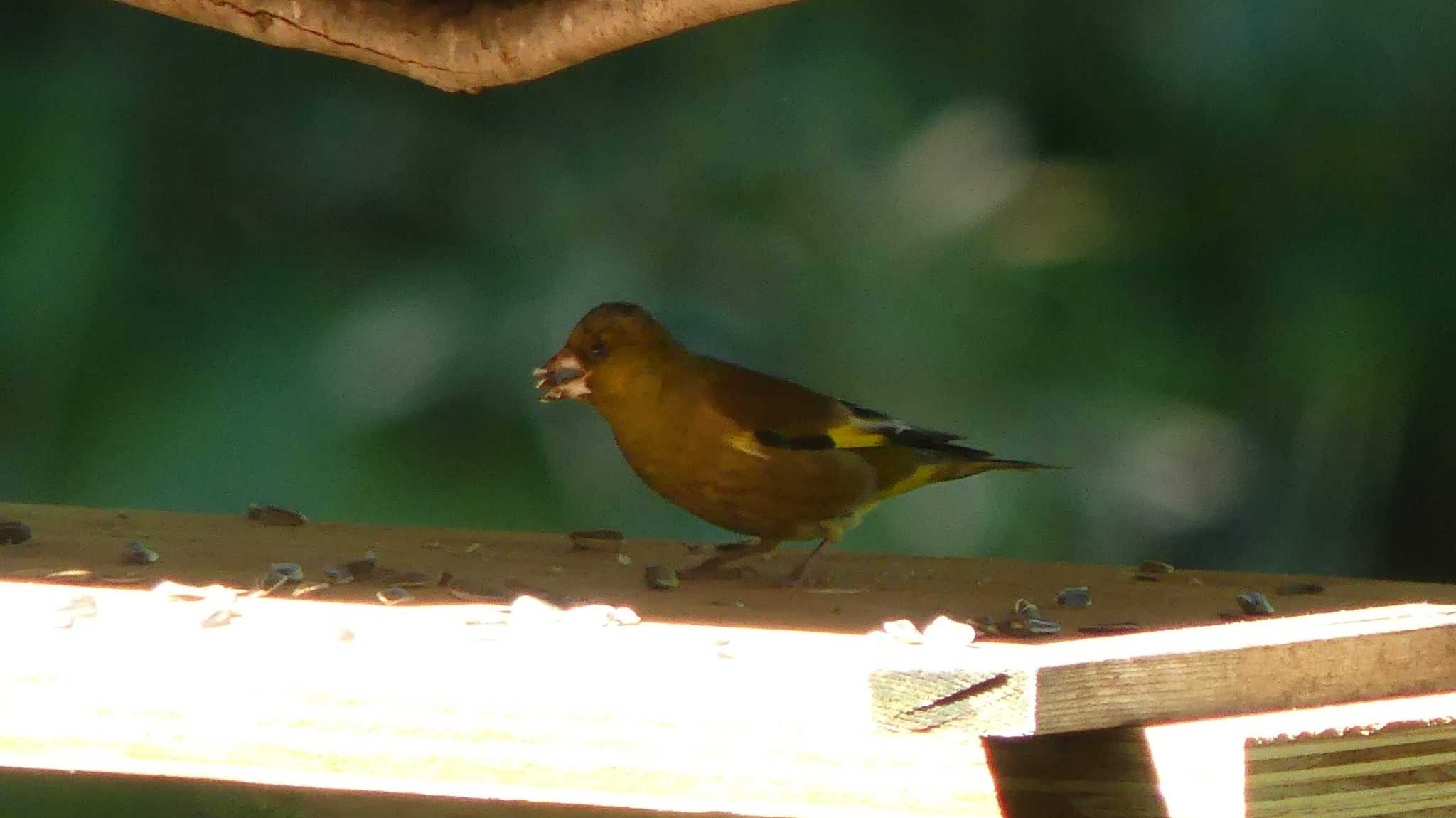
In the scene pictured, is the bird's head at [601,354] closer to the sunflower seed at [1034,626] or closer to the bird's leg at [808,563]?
the bird's leg at [808,563]

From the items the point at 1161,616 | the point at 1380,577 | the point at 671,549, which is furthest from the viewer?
the point at 1380,577

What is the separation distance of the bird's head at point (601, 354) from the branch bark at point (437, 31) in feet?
1.75

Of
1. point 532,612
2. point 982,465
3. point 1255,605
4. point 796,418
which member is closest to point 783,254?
point 982,465

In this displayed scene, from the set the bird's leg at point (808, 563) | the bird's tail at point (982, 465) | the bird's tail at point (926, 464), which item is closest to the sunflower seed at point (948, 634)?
the bird's leg at point (808, 563)

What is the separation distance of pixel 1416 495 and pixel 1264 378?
0.35m

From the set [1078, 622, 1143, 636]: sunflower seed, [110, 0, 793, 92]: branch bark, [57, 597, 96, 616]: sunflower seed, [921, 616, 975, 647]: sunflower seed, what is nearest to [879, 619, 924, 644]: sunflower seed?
[921, 616, 975, 647]: sunflower seed

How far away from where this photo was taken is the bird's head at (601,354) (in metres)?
2.33

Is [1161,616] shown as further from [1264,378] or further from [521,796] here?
[1264,378]

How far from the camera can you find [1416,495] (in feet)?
9.55

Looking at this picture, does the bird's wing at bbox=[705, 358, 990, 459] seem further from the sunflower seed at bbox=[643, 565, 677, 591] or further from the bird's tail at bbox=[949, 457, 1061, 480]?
the sunflower seed at bbox=[643, 565, 677, 591]

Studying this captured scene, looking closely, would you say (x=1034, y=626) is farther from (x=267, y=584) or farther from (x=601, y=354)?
(x=601, y=354)

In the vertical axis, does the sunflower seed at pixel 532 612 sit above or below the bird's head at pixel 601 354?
below

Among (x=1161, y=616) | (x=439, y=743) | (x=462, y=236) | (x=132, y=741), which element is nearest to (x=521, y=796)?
(x=439, y=743)

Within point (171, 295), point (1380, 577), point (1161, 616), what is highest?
point (171, 295)
